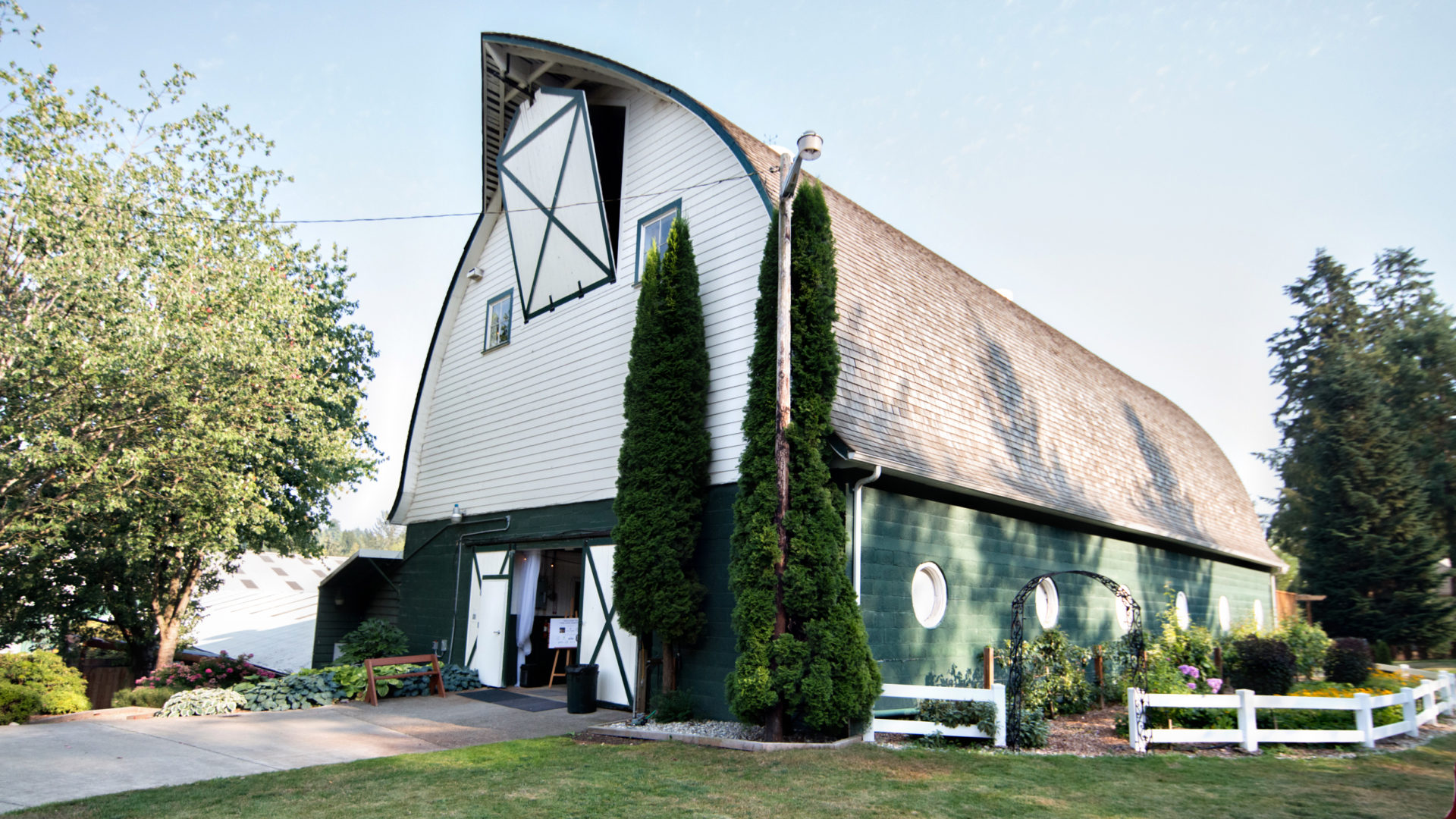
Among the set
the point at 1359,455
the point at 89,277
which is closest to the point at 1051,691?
the point at 89,277

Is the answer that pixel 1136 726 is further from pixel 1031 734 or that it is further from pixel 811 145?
pixel 811 145

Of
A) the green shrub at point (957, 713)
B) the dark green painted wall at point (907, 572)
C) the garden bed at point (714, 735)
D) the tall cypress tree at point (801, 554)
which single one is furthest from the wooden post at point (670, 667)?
the green shrub at point (957, 713)

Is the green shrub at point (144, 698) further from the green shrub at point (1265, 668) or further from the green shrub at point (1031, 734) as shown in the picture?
the green shrub at point (1265, 668)

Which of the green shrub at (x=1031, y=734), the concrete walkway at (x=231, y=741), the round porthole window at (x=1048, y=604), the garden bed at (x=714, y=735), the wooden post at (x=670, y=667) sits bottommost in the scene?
the concrete walkway at (x=231, y=741)

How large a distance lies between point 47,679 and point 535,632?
645 centimetres

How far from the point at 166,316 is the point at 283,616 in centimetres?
1664

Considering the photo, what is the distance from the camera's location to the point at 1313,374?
27047 mm

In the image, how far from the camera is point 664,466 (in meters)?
10.1

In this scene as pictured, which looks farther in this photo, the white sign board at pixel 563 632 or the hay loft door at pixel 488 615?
the hay loft door at pixel 488 615

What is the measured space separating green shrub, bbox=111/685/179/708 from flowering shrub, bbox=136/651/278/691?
12.5 inches

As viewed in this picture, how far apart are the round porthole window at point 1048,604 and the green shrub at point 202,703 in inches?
432

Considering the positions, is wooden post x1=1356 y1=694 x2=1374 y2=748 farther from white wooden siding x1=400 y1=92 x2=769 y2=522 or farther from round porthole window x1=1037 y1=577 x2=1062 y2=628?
white wooden siding x1=400 y1=92 x2=769 y2=522

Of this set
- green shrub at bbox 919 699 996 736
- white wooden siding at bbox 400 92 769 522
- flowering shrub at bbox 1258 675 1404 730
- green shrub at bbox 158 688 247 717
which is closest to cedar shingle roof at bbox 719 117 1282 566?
white wooden siding at bbox 400 92 769 522

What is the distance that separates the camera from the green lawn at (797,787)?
19.6 feet
